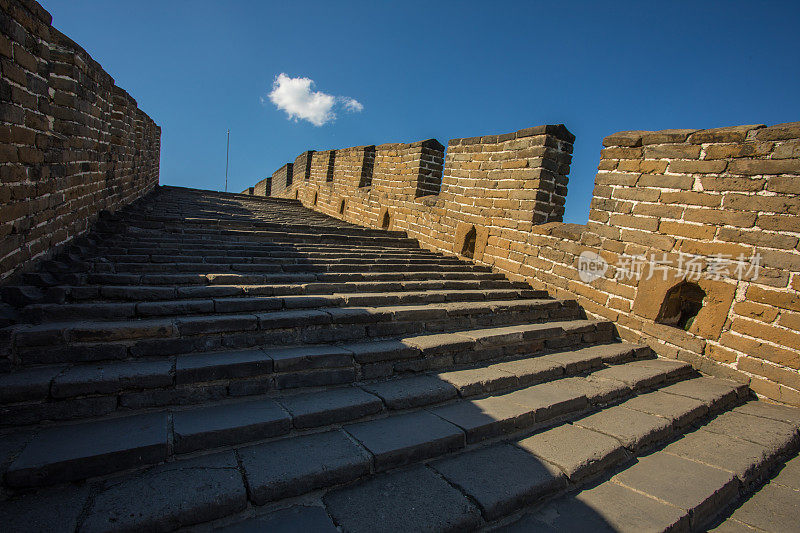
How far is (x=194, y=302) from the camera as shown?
9.90 ft

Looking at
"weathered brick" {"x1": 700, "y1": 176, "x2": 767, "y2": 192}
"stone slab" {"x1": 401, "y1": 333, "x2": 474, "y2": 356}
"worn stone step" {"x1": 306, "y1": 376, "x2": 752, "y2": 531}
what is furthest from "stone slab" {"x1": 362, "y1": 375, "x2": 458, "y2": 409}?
"weathered brick" {"x1": 700, "y1": 176, "x2": 767, "y2": 192}

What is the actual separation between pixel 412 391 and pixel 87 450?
1.82m

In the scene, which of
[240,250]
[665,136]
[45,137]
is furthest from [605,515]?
[45,137]

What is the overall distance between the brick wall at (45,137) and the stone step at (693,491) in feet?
13.0

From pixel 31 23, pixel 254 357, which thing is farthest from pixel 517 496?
pixel 31 23

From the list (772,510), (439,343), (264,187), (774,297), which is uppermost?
(264,187)

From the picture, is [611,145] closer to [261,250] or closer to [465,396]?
[465,396]

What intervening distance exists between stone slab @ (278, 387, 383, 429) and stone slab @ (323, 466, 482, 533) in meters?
0.47

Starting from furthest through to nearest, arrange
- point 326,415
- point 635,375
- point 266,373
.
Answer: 1. point 635,375
2. point 266,373
3. point 326,415

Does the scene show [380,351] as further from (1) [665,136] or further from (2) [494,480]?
(1) [665,136]

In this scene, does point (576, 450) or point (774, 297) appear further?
point (774, 297)

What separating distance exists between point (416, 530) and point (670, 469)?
1804 millimetres

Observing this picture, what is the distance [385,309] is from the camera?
12.1 ft

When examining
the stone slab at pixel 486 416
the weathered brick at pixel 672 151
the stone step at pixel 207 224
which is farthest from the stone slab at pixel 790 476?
the stone step at pixel 207 224
